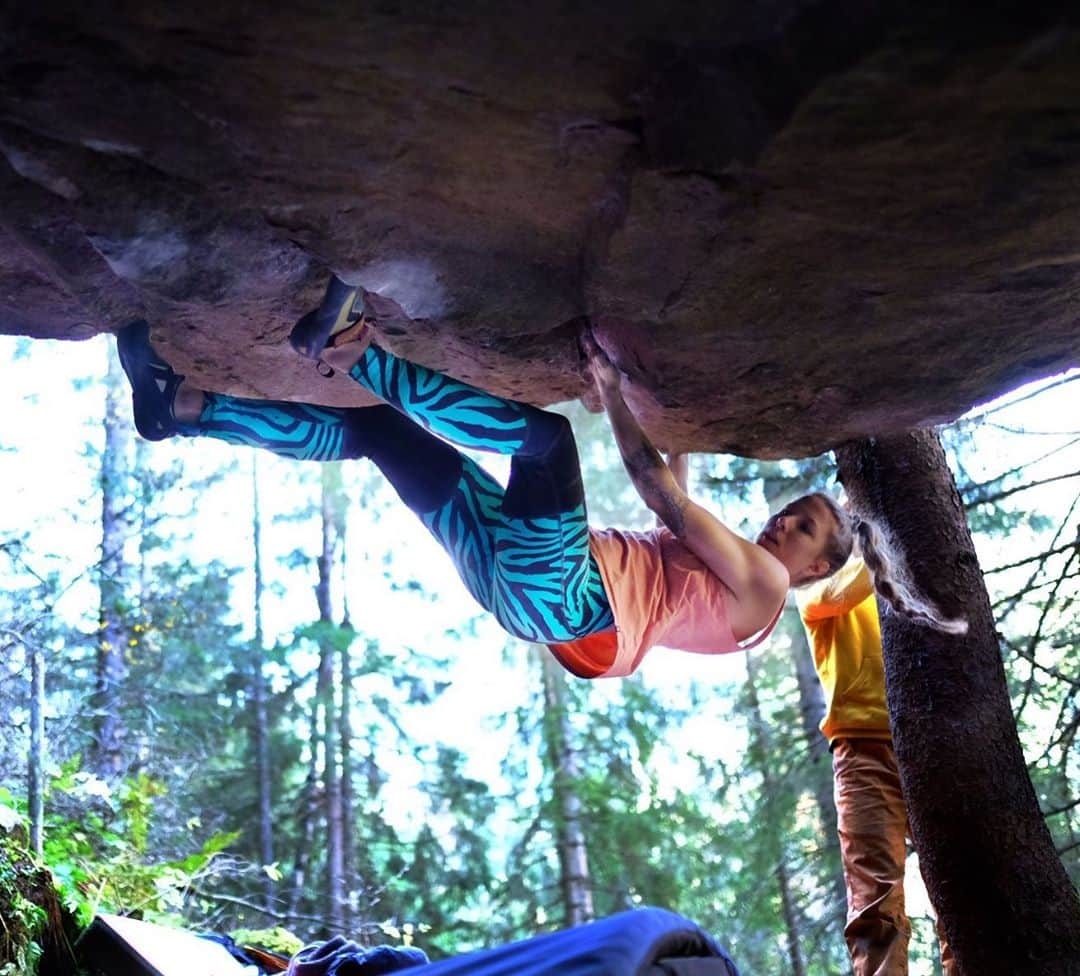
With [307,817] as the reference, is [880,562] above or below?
above

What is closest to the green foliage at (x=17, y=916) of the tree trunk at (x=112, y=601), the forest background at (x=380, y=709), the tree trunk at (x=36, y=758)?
the tree trunk at (x=36, y=758)

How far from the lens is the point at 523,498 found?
3.71 meters

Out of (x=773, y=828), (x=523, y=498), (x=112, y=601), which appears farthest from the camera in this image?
(x=112, y=601)

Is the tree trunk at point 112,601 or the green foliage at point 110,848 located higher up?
the tree trunk at point 112,601

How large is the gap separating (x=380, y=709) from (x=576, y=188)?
1115cm

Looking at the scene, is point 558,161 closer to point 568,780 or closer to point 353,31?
point 353,31

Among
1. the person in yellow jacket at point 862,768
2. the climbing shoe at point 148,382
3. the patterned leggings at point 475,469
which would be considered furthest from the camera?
the person in yellow jacket at point 862,768

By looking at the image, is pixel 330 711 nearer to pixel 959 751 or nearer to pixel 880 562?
pixel 880 562

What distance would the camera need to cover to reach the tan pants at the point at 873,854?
4316mm

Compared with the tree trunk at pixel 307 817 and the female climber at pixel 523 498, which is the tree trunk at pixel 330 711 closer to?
the tree trunk at pixel 307 817

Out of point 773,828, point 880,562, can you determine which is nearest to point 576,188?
point 880,562

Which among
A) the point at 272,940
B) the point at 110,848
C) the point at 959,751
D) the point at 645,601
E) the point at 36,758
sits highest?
the point at 645,601

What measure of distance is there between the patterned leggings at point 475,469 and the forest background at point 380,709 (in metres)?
4.09

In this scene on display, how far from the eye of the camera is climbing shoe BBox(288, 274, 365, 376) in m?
3.46
